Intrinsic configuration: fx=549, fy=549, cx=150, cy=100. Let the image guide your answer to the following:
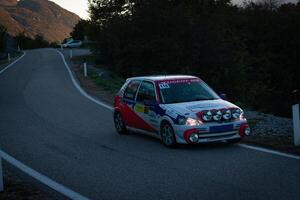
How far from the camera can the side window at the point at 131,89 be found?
511 inches

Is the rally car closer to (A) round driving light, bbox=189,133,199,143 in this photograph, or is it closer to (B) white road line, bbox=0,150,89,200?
(A) round driving light, bbox=189,133,199,143

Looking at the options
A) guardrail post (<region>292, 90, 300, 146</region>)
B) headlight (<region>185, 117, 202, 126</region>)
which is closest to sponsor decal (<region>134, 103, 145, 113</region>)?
headlight (<region>185, 117, 202, 126</region>)

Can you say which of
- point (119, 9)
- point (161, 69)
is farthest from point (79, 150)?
point (119, 9)

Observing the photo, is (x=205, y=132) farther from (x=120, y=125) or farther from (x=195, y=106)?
(x=120, y=125)

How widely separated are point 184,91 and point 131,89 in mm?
1818

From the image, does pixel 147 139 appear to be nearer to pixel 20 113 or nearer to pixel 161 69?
pixel 20 113

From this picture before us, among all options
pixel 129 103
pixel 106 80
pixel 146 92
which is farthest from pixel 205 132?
pixel 106 80

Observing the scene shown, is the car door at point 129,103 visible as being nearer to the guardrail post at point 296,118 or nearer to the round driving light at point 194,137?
the round driving light at point 194,137

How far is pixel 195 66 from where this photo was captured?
35.1 meters

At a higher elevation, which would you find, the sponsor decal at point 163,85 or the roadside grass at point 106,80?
the sponsor decal at point 163,85

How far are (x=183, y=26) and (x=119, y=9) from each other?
48.9 ft

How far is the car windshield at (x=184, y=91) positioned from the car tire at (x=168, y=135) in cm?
61

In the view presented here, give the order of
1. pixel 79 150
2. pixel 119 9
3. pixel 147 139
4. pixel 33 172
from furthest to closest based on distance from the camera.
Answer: pixel 119 9 → pixel 147 139 → pixel 79 150 → pixel 33 172

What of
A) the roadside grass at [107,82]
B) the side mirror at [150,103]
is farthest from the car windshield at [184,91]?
the roadside grass at [107,82]
